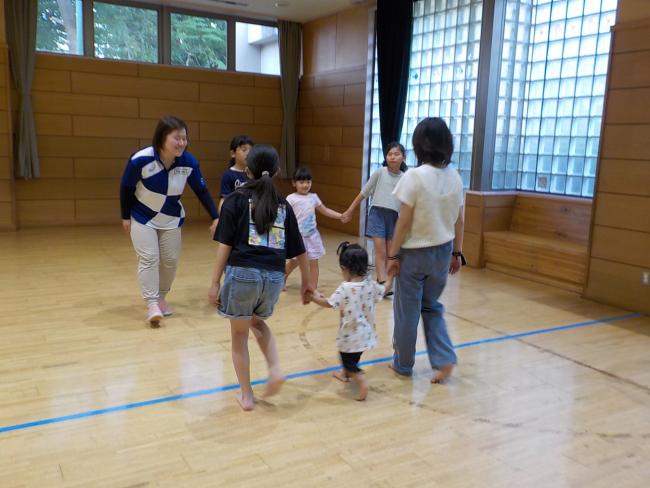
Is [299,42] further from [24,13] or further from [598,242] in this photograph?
[598,242]

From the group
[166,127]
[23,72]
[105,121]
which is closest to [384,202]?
[166,127]

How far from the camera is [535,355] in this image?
11.5ft

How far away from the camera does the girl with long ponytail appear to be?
2477mm

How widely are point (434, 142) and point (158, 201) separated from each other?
74.9 inches

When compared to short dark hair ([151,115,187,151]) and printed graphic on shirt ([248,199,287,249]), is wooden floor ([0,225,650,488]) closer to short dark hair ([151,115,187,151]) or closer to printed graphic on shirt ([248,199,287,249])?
printed graphic on shirt ([248,199,287,249])

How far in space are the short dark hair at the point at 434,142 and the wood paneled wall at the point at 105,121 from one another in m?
6.50

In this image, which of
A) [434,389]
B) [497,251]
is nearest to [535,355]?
[434,389]

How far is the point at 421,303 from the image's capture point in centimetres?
301

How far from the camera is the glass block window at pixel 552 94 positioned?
5.32 m

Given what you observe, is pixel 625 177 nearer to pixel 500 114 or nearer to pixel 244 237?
pixel 500 114

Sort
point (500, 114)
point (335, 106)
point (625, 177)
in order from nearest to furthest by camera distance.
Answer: point (625, 177) < point (500, 114) < point (335, 106)

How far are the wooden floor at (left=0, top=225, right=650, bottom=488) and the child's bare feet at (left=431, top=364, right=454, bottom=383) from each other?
64 mm

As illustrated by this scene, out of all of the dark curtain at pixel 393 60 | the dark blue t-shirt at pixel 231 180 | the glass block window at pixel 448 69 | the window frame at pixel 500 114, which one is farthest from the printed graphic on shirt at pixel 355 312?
the dark curtain at pixel 393 60

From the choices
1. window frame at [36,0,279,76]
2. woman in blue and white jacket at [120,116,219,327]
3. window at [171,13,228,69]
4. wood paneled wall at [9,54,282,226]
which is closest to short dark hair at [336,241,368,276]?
woman in blue and white jacket at [120,116,219,327]
